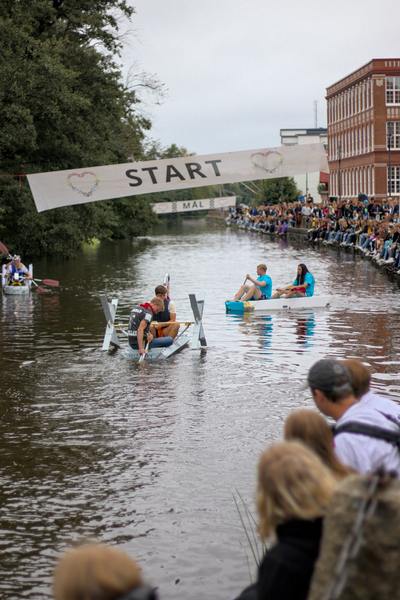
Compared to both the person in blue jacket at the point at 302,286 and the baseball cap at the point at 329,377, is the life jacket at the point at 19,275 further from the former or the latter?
the baseball cap at the point at 329,377

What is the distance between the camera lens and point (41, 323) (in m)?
18.9

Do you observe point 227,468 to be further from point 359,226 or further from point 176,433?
point 359,226

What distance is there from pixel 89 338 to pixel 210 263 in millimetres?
21516

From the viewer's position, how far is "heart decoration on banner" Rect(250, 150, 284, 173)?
905cm

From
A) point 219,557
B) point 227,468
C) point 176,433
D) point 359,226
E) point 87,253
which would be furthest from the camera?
point 87,253

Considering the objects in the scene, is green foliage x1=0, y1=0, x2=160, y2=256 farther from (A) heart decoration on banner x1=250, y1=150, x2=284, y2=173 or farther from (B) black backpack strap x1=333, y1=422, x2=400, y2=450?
(B) black backpack strap x1=333, y1=422, x2=400, y2=450

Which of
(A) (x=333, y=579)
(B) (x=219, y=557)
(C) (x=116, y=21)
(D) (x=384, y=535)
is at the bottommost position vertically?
(B) (x=219, y=557)

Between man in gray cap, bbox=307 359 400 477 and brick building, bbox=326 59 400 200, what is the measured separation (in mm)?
68463

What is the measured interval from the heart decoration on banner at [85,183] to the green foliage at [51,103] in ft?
77.8

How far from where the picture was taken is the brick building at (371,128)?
251 ft

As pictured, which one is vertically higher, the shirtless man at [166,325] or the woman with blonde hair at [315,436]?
the woman with blonde hair at [315,436]

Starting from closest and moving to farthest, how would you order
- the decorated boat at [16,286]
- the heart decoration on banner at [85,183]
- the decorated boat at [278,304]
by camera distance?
1. the heart decoration on banner at [85,183]
2. the decorated boat at [278,304]
3. the decorated boat at [16,286]

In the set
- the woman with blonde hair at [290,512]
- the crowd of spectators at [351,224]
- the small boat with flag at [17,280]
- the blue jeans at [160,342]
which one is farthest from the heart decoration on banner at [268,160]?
the crowd of spectators at [351,224]

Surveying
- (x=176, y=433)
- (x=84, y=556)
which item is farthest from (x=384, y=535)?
(x=176, y=433)
